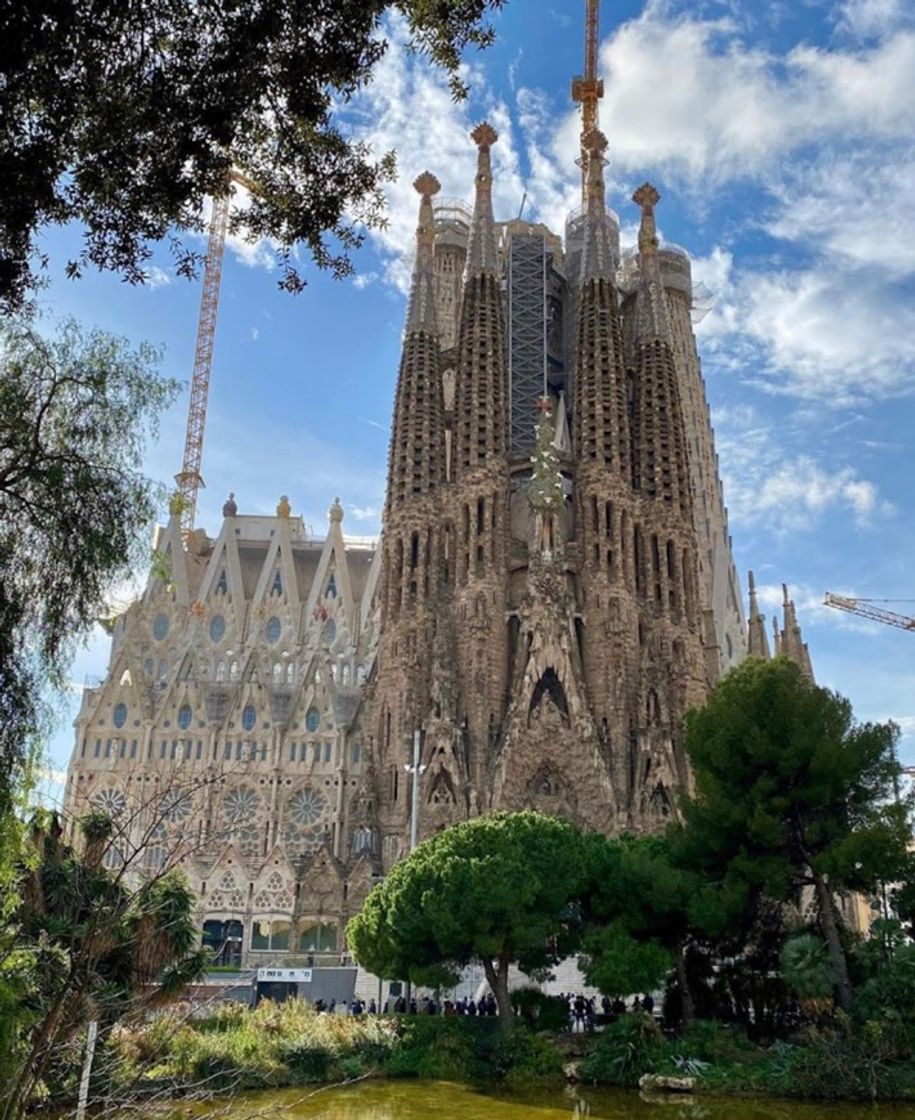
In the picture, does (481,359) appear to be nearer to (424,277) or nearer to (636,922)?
(424,277)

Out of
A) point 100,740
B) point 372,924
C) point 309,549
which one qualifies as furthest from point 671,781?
point 309,549

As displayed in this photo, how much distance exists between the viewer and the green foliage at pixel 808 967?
20266mm

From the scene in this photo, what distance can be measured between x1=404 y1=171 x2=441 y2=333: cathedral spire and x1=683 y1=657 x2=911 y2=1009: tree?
27887 mm

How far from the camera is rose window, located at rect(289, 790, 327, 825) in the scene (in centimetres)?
4459

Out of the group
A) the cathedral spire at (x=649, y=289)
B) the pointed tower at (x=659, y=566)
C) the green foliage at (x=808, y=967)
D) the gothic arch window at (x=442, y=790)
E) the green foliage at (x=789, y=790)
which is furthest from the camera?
the cathedral spire at (x=649, y=289)

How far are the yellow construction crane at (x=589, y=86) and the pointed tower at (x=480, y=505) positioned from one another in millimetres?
8386

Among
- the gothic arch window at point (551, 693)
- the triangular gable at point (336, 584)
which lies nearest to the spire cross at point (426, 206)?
the triangular gable at point (336, 584)

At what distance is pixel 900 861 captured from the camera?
21844 millimetres

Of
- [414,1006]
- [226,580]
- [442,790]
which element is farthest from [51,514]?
[226,580]

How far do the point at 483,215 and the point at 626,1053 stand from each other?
130 ft

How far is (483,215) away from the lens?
164 feet

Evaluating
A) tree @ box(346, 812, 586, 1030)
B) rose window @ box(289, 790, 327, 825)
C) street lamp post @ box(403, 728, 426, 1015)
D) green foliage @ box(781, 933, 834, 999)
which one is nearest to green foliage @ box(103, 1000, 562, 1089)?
tree @ box(346, 812, 586, 1030)

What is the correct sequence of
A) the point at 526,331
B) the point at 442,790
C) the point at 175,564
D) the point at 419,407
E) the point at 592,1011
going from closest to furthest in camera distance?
the point at 592,1011, the point at 442,790, the point at 419,407, the point at 526,331, the point at 175,564

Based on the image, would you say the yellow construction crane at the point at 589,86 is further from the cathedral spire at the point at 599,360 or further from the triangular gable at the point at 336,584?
the triangular gable at the point at 336,584
